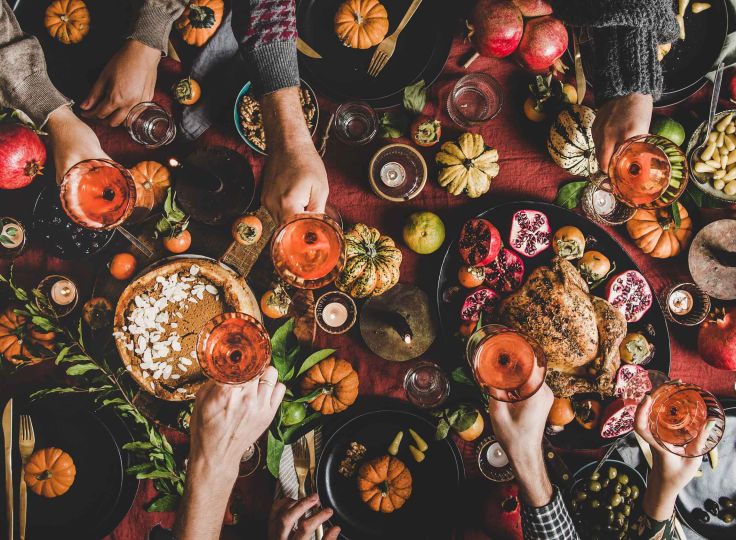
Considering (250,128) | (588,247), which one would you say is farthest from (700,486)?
(250,128)

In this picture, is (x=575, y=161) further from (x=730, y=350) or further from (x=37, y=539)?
(x=37, y=539)

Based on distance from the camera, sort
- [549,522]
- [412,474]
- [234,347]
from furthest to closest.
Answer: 1. [412,474]
2. [549,522]
3. [234,347]

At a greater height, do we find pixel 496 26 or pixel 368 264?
pixel 496 26

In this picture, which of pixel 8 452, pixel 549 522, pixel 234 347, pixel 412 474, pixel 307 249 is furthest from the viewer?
pixel 412 474

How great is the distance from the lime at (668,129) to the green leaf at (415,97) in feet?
2.88

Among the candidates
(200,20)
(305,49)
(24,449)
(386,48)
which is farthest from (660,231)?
(24,449)

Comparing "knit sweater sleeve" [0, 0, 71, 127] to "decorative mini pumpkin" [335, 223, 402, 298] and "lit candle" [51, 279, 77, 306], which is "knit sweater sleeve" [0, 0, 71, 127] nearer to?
"lit candle" [51, 279, 77, 306]

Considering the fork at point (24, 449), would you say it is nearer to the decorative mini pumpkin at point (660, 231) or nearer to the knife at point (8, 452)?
the knife at point (8, 452)

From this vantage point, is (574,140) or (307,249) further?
(574,140)

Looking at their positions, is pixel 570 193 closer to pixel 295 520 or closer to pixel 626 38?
pixel 626 38

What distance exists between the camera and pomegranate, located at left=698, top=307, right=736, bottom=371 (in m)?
1.85

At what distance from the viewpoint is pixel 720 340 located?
73.5 inches

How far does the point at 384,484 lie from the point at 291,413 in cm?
45

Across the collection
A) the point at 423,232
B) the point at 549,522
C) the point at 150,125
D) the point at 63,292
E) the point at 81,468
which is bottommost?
the point at 81,468
